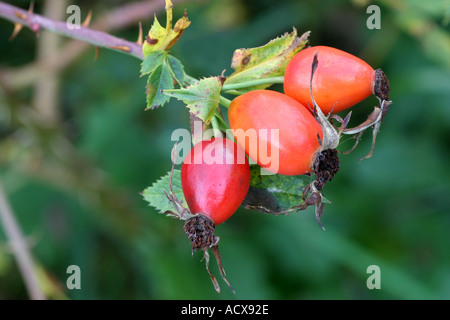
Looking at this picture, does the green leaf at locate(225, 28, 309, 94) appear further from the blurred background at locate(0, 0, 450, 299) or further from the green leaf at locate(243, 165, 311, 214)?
the blurred background at locate(0, 0, 450, 299)

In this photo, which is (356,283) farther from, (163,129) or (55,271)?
(55,271)

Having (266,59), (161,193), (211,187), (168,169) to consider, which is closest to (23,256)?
(161,193)

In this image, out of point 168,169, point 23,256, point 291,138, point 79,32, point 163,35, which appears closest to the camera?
point 291,138

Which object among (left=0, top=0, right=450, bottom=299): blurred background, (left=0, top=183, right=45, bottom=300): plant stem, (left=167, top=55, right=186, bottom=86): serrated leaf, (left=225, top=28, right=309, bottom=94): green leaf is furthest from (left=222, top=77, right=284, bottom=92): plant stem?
(left=0, top=0, right=450, bottom=299): blurred background

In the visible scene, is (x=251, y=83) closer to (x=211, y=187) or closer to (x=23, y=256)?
(x=211, y=187)

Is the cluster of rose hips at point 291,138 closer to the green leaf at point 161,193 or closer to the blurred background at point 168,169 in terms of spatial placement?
the green leaf at point 161,193

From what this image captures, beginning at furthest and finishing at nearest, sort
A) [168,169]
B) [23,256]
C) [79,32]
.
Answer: [168,169], [23,256], [79,32]
